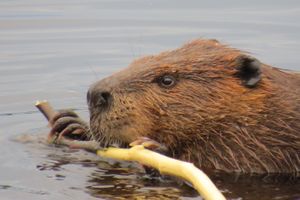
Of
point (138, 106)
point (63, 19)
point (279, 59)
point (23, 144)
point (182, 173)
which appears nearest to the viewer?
point (182, 173)

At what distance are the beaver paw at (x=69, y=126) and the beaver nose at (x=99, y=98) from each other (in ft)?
1.92

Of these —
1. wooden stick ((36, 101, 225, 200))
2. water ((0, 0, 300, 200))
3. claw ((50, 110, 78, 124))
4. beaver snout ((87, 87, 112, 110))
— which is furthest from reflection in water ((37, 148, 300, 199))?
beaver snout ((87, 87, 112, 110))

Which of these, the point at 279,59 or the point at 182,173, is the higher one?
the point at 279,59

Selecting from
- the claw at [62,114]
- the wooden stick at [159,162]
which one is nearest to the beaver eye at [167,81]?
the wooden stick at [159,162]

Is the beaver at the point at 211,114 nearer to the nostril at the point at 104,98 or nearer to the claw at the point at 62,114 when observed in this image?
the nostril at the point at 104,98

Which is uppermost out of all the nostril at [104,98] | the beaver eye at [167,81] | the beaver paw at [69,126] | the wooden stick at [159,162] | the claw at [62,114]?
the beaver eye at [167,81]

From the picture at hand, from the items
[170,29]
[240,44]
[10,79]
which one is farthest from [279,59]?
[10,79]

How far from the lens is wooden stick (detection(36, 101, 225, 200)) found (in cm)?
655

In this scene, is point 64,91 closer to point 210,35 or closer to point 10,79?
point 10,79

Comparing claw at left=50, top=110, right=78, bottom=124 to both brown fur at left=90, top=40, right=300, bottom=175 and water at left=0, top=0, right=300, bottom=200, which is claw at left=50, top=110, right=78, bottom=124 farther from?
brown fur at left=90, top=40, right=300, bottom=175

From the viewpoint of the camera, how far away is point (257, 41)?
13375 mm

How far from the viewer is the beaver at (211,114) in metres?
8.02

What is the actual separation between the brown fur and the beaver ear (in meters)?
0.04

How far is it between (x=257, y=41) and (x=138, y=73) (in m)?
5.40
